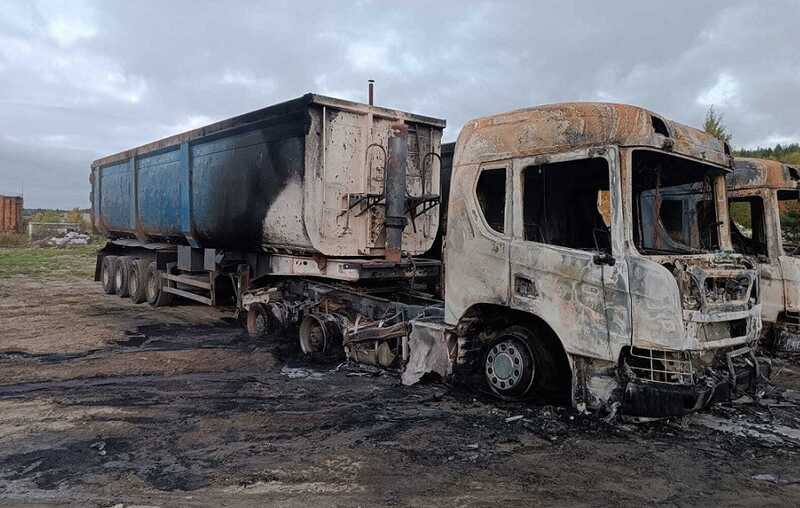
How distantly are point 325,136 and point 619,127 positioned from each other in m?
3.70

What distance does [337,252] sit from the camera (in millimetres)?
7590

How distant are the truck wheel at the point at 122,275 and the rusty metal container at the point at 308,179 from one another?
4.94 m

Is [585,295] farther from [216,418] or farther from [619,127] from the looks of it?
[216,418]

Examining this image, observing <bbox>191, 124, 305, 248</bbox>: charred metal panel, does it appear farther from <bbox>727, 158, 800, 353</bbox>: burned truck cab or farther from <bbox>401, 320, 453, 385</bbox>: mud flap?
<bbox>727, 158, 800, 353</bbox>: burned truck cab

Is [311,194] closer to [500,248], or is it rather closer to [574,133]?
[500,248]

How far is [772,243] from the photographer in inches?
306

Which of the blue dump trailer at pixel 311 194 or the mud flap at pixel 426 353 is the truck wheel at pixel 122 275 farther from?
the mud flap at pixel 426 353

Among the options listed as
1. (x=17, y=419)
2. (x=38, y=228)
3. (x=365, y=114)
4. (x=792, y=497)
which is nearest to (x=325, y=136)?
(x=365, y=114)

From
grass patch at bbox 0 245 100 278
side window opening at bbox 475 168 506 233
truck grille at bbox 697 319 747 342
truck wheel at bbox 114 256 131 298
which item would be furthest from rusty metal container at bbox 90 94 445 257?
grass patch at bbox 0 245 100 278

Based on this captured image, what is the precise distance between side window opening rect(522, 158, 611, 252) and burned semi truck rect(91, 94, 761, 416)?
0.06 feet

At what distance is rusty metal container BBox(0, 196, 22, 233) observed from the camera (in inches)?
1458

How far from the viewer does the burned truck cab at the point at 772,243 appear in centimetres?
738

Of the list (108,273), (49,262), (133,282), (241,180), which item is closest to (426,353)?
(241,180)

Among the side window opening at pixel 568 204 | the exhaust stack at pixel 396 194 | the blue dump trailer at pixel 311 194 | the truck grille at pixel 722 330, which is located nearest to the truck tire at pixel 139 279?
the blue dump trailer at pixel 311 194
